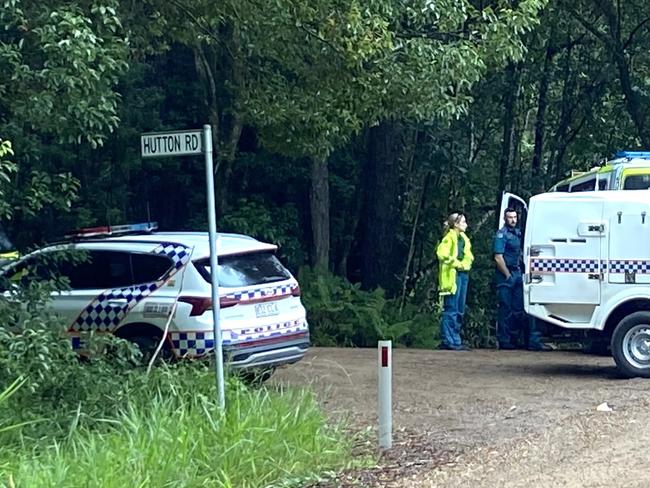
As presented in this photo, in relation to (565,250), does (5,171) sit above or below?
above

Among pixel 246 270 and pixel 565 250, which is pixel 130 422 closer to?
pixel 246 270

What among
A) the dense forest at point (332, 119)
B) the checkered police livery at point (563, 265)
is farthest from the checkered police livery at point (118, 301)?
the checkered police livery at point (563, 265)

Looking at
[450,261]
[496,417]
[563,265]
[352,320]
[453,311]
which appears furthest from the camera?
[352,320]

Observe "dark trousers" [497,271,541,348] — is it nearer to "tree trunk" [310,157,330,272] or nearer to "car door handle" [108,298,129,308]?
"tree trunk" [310,157,330,272]

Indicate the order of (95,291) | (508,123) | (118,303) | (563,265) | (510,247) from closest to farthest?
1. (118,303)
2. (95,291)
3. (563,265)
4. (510,247)
5. (508,123)

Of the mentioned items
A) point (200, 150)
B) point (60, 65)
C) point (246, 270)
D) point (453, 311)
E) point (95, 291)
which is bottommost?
point (453, 311)

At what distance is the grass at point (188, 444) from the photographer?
7.86 m

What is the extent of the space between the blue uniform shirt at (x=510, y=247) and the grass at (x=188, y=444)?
29.2 feet

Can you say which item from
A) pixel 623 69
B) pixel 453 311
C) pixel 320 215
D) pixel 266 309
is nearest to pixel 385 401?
pixel 266 309

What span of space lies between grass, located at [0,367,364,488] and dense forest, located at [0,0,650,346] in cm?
226

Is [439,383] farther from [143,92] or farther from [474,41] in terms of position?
[143,92]

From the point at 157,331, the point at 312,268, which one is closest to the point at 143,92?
the point at 312,268

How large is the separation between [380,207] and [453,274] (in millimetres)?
5038

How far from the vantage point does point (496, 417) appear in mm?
11648
